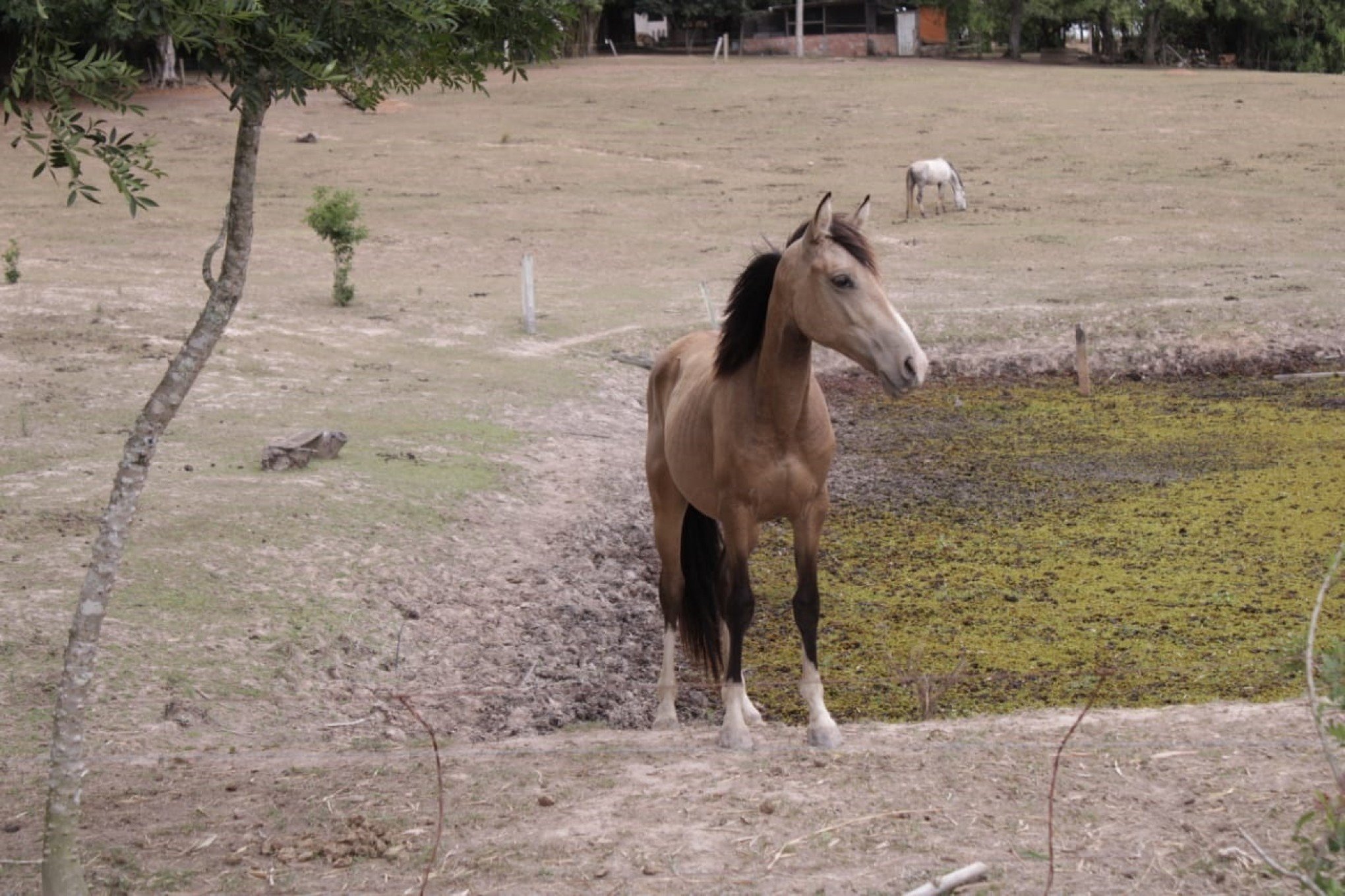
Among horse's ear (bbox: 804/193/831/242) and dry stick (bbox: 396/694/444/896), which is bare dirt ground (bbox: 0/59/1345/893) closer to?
dry stick (bbox: 396/694/444/896)

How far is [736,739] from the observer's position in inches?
225

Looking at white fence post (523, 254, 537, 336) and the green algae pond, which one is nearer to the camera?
the green algae pond

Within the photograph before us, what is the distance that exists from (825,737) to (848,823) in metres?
0.86

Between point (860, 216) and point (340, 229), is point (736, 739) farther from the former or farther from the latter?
point (340, 229)

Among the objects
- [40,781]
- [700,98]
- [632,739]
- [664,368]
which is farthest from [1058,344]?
[700,98]

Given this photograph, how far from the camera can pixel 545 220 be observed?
2545cm

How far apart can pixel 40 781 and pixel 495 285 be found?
15.2m

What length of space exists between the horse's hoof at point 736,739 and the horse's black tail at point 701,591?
1.18 meters

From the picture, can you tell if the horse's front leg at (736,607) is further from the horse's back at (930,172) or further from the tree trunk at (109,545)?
the horse's back at (930,172)

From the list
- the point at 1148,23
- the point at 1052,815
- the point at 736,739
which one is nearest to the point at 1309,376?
the point at 736,739

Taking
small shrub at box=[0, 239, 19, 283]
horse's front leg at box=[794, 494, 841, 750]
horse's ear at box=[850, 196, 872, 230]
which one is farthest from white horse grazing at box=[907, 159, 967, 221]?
horse's front leg at box=[794, 494, 841, 750]

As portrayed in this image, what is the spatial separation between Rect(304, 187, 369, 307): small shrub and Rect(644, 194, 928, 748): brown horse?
11370 mm

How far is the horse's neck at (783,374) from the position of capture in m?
5.68

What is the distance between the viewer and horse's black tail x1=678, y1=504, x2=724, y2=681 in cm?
699
